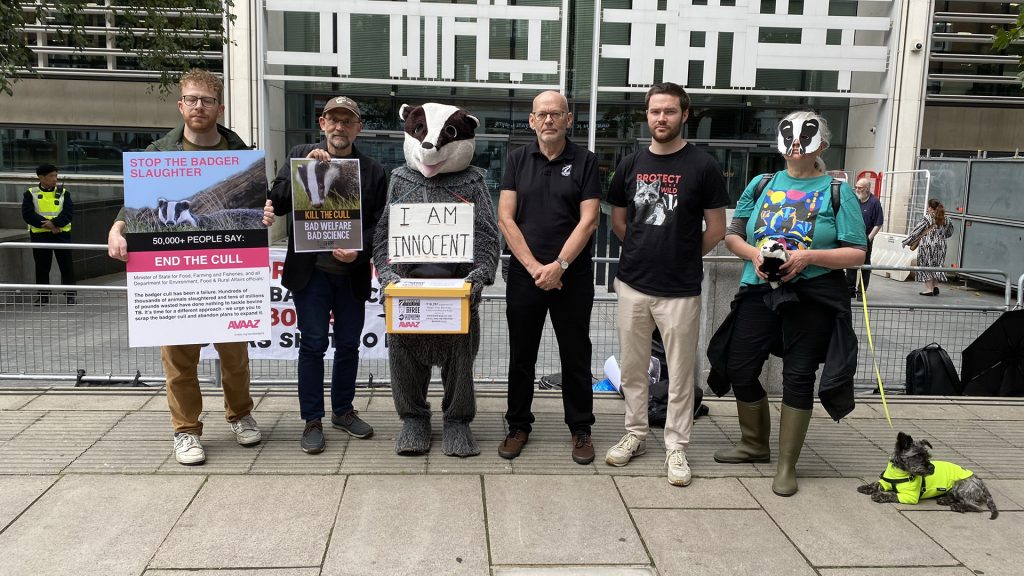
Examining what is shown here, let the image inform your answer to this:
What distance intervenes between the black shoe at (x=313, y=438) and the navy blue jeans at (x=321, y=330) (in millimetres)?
50

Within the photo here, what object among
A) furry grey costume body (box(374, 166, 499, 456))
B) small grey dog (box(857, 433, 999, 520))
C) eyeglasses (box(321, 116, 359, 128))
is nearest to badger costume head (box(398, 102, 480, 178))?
furry grey costume body (box(374, 166, 499, 456))

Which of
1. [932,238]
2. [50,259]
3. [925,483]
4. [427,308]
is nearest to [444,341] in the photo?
[427,308]

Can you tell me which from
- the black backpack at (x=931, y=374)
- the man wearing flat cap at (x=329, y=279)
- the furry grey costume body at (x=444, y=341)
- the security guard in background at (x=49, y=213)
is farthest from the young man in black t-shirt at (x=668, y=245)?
the security guard in background at (x=49, y=213)

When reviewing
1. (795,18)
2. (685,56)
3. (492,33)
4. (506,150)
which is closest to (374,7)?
(492,33)

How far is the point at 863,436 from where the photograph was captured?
5438mm

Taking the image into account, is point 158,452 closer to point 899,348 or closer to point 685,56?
point 899,348

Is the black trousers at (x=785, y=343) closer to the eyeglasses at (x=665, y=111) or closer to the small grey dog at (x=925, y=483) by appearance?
the small grey dog at (x=925, y=483)

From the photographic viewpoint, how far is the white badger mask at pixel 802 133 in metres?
4.19

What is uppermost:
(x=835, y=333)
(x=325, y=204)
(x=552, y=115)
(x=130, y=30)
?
(x=130, y=30)

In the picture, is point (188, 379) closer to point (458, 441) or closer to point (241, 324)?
point (241, 324)

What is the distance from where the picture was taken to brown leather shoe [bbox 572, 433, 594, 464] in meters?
4.77

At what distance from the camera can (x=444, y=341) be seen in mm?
4730

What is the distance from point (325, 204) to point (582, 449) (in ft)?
6.99

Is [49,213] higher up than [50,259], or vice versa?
[49,213]
